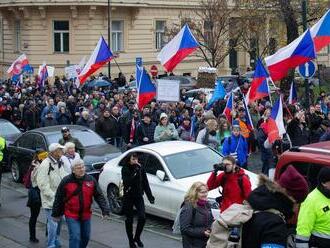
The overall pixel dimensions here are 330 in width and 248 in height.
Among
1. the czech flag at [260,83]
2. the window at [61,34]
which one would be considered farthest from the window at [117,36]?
the czech flag at [260,83]

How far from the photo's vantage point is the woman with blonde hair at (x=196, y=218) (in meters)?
7.26

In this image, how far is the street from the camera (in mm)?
10781

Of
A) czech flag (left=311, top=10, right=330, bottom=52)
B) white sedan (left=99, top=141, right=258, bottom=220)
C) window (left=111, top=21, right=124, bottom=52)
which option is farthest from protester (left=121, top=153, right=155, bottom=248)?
window (left=111, top=21, right=124, bottom=52)

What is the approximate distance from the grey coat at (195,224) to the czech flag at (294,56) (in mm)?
7962

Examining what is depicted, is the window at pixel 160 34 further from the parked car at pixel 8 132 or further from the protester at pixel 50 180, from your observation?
the protester at pixel 50 180

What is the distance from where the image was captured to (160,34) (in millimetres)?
49188

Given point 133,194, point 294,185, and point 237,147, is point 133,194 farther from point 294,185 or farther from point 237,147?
point 294,185

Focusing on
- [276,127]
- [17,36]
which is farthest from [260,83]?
[17,36]

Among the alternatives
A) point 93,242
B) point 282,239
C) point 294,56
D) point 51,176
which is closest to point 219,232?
point 282,239

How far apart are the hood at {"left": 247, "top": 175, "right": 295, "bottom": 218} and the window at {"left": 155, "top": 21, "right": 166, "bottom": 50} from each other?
44.3m

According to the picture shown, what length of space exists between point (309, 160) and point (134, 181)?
2.87 metres

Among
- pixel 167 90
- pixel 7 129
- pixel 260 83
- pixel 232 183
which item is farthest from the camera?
pixel 7 129

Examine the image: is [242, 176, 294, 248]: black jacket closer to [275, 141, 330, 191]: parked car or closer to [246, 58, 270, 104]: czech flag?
[275, 141, 330, 191]: parked car

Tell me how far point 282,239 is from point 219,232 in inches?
27.2
